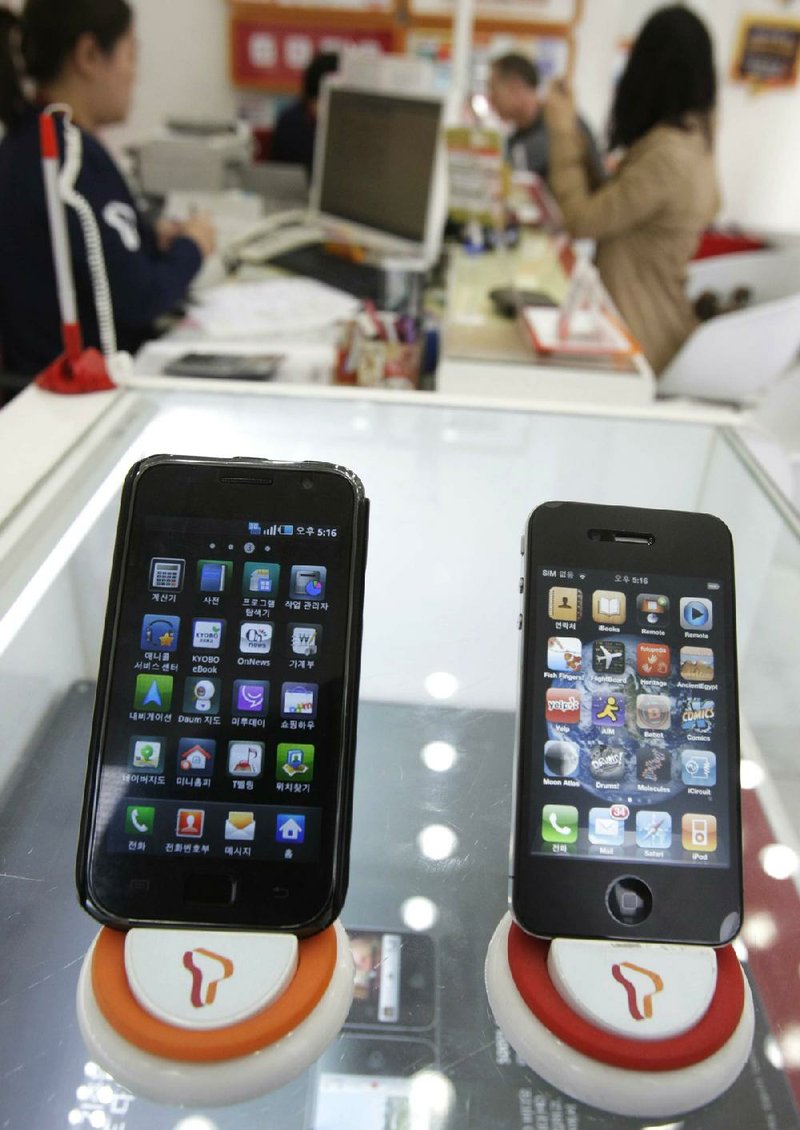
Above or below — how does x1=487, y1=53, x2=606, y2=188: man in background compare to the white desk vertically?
above

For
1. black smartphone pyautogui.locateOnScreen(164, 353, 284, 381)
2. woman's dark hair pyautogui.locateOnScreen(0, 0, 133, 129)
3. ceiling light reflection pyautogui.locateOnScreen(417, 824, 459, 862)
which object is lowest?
black smartphone pyautogui.locateOnScreen(164, 353, 284, 381)

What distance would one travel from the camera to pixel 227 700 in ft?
1.48

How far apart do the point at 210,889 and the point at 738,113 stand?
15.6 ft

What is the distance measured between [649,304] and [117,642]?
209 cm

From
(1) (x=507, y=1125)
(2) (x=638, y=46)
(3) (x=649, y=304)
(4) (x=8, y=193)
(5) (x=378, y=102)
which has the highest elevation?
(2) (x=638, y=46)

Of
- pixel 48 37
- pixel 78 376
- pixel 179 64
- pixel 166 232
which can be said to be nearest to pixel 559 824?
pixel 78 376

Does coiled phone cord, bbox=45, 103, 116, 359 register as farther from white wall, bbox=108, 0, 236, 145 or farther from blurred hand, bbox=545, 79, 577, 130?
white wall, bbox=108, 0, 236, 145

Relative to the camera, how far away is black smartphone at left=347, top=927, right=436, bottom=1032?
428 mm

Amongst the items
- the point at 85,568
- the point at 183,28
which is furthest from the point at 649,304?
the point at 183,28

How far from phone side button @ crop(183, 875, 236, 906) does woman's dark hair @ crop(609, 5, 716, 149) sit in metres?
2.21

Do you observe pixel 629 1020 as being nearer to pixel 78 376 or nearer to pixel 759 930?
pixel 759 930

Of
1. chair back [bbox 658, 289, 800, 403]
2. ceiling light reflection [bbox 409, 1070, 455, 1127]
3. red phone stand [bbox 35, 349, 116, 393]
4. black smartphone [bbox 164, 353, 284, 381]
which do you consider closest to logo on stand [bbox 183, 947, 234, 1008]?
ceiling light reflection [bbox 409, 1070, 455, 1127]

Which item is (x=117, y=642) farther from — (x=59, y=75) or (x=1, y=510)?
(x=59, y=75)

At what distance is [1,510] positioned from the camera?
644mm
